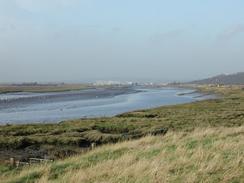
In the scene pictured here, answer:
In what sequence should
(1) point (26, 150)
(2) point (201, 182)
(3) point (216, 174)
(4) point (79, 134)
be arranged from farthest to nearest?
(4) point (79, 134) → (1) point (26, 150) → (3) point (216, 174) → (2) point (201, 182)

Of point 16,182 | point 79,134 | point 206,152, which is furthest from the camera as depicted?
point 79,134

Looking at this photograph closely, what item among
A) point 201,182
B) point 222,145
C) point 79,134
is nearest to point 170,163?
point 201,182

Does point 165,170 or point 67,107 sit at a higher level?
point 165,170

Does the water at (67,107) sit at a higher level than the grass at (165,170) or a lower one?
lower

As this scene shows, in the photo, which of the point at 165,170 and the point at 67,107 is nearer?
the point at 165,170

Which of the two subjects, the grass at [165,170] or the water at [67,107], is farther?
the water at [67,107]

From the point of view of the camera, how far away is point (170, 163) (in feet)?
31.4

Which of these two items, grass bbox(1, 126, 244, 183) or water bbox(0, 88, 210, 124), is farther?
water bbox(0, 88, 210, 124)

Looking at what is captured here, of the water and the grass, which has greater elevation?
the grass

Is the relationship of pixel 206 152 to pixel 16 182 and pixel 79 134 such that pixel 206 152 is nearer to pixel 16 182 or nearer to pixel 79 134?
pixel 16 182

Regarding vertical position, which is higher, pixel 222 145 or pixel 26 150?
pixel 222 145

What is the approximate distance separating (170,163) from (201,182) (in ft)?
5.85

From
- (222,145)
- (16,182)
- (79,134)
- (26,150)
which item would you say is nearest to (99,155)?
(222,145)

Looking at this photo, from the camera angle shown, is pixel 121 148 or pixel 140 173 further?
pixel 121 148
